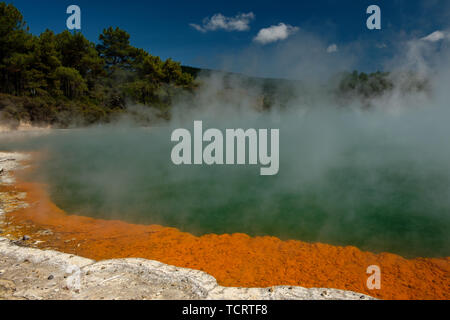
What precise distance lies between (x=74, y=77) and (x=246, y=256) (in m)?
20.2

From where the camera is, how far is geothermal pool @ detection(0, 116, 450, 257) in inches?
136

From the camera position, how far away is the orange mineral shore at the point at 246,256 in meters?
2.30

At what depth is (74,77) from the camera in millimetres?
18562

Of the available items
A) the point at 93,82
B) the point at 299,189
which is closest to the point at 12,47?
the point at 93,82

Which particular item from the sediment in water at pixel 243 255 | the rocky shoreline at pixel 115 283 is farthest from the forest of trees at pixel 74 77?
the rocky shoreline at pixel 115 283

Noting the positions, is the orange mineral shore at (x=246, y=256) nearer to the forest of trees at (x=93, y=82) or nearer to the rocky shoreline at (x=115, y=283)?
the rocky shoreline at (x=115, y=283)

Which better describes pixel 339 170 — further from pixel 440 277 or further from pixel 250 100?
pixel 250 100

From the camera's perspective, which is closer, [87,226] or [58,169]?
[87,226]

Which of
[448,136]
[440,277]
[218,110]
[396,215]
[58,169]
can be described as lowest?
[440,277]

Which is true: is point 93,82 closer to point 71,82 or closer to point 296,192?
point 71,82

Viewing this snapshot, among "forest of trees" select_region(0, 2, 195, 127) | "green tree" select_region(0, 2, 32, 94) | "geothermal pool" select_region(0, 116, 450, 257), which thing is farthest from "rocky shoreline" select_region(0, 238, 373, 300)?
"green tree" select_region(0, 2, 32, 94)
